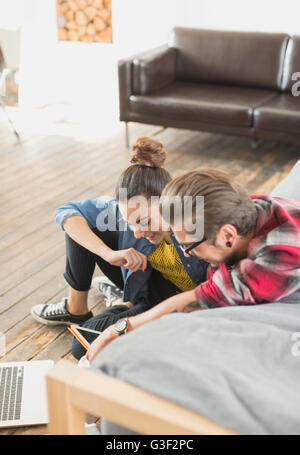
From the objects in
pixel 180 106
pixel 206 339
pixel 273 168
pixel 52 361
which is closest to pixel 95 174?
pixel 180 106

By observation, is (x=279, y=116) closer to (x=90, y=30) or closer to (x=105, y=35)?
(x=105, y=35)

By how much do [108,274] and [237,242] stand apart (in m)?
0.86

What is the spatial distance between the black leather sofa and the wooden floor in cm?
26

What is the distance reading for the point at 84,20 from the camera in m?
4.77

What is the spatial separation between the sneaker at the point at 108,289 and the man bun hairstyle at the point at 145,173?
68cm

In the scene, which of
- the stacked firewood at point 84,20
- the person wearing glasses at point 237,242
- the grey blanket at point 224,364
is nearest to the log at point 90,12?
the stacked firewood at point 84,20

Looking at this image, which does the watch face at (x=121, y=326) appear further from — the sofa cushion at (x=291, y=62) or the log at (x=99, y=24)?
the log at (x=99, y=24)

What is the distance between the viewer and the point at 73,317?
2119mm

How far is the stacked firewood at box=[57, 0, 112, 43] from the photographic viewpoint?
4688 millimetres

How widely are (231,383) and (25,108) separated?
14.7 feet

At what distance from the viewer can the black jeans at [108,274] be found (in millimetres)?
1774

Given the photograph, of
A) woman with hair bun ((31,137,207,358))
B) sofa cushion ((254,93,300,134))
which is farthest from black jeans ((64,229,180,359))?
sofa cushion ((254,93,300,134))

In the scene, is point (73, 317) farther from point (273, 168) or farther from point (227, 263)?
point (273, 168)

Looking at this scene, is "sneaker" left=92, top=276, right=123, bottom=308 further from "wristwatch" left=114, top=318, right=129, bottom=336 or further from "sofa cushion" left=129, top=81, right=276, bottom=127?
"sofa cushion" left=129, top=81, right=276, bottom=127
